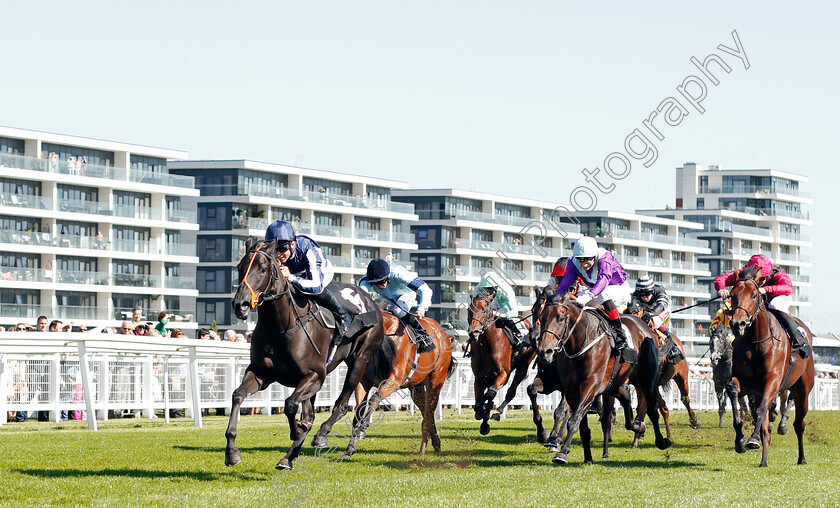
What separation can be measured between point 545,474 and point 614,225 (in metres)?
97.3

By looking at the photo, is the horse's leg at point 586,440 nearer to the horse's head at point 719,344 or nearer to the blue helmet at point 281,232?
the blue helmet at point 281,232

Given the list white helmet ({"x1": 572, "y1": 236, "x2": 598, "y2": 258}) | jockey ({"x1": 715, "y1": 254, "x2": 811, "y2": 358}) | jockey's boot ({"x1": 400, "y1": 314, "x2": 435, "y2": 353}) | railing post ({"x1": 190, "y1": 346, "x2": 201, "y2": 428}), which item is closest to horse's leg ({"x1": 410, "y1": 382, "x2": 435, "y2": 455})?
jockey's boot ({"x1": 400, "y1": 314, "x2": 435, "y2": 353})

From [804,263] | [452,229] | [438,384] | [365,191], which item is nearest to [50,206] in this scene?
[365,191]

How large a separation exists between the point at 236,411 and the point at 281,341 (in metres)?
0.76

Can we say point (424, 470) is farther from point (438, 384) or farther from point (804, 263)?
point (804, 263)

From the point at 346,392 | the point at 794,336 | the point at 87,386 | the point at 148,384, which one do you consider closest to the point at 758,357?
the point at 794,336

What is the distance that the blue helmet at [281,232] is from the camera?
10891mm

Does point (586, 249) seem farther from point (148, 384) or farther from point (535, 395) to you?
point (148, 384)

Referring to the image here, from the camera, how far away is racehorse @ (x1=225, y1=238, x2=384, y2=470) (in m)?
10.1

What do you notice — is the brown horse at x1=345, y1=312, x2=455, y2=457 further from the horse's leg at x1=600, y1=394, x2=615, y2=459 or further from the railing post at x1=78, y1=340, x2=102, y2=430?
the railing post at x1=78, y1=340, x2=102, y2=430

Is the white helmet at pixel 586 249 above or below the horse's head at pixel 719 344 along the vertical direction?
above

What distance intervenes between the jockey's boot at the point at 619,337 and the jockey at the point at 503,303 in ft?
11.2

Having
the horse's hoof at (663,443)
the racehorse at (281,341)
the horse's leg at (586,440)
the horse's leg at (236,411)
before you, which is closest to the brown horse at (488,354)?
the horse's hoof at (663,443)

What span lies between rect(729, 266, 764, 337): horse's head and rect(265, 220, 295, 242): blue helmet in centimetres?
468
